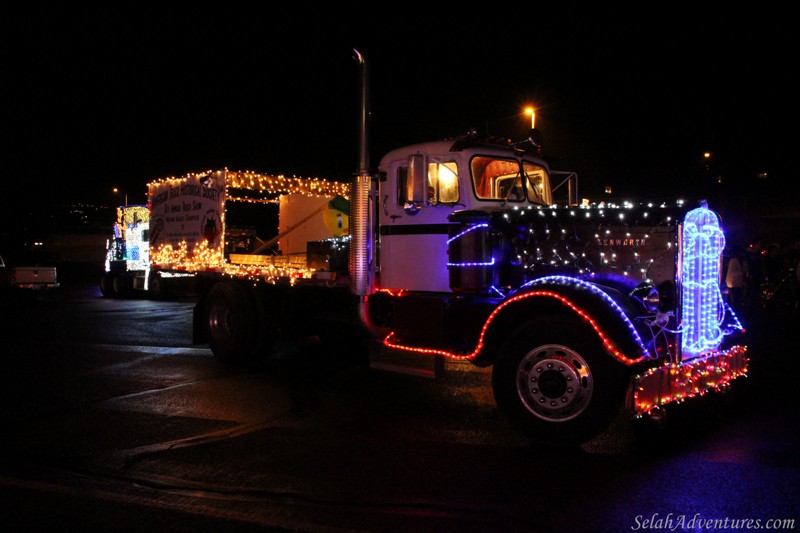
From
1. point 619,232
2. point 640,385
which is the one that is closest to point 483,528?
point 640,385

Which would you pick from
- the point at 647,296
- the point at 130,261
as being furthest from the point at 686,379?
the point at 130,261

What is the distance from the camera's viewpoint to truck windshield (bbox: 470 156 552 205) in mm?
7551

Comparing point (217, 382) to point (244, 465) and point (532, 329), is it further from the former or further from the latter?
point (532, 329)

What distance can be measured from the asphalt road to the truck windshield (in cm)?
229

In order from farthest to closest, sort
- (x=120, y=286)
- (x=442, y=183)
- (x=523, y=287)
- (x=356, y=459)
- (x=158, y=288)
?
(x=120, y=286)
(x=158, y=288)
(x=442, y=183)
(x=523, y=287)
(x=356, y=459)

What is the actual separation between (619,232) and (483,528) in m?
3.37

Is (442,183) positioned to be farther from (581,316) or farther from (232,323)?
(232,323)

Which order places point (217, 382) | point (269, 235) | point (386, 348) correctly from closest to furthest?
point (386, 348), point (217, 382), point (269, 235)

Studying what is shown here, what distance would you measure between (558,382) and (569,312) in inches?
23.6

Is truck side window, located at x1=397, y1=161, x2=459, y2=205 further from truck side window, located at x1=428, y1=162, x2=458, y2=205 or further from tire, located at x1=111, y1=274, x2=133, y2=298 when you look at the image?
tire, located at x1=111, y1=274, x2=133, y2=298

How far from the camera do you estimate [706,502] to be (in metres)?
4.59

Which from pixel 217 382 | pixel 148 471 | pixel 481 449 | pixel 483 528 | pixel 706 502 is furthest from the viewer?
pixel 217 382

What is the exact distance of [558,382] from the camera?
→ 233 inches

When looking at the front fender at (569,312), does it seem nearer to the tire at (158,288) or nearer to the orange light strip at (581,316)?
the orange light strip at (581,316)
